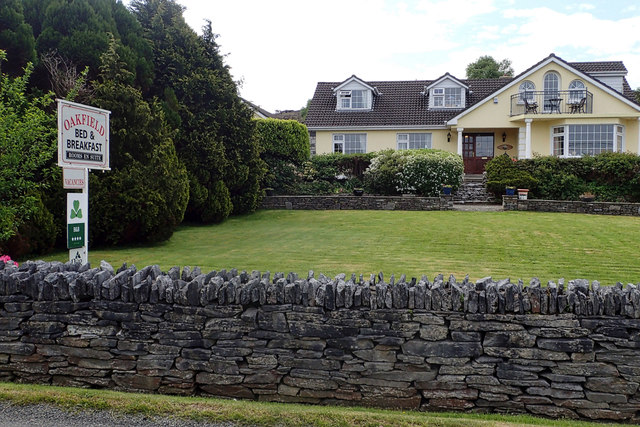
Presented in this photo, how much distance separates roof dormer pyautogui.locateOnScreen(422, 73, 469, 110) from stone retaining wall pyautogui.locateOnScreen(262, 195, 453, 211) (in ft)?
47.8

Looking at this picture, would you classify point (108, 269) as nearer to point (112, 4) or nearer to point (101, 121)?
point (101, 121)

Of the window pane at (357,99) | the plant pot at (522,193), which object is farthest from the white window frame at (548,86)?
the plant pot at (522,193)

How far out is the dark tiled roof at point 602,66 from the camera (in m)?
34.1

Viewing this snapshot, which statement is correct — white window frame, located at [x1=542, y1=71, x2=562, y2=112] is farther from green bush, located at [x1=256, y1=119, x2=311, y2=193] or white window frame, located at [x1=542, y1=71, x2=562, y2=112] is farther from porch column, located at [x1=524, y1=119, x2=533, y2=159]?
green bush, located at [x1=256, y1=119, x2=311, y2=193]

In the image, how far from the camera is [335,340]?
5309 millimetres

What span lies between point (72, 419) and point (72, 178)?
12.7 feet

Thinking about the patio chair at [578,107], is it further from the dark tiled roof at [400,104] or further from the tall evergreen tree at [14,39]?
the tall evergreen tree at [14,39]

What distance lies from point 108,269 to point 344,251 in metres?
6.47

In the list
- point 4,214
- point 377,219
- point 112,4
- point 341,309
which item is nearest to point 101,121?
point 4,214

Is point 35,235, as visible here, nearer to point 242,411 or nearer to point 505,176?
point 242,411

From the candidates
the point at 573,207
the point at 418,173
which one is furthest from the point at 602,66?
the point at 418,173

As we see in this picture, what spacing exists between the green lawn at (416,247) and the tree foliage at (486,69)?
41494mm

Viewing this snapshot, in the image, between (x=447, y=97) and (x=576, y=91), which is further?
(x=447, y=97)

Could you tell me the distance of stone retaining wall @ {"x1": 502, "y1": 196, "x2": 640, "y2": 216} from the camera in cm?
1978
